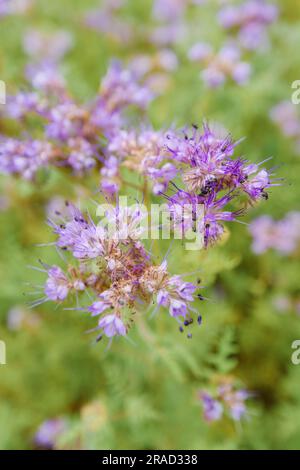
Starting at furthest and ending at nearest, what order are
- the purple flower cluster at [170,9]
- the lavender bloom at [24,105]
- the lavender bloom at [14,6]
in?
the purple flower cluster at [170,9] < the lavender bloom at [14,6] < the lavender bloom at [24,105]

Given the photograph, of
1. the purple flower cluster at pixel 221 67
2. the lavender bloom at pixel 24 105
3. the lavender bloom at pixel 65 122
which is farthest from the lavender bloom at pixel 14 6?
the lavender bloom at pixel 65 122

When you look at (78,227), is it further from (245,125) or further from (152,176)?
(245,125)

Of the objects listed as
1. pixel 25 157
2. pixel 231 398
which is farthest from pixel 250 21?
pixel 231 398

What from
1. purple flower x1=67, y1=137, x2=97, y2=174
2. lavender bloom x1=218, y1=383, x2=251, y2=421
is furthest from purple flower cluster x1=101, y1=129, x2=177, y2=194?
lavender bloom x1=218, y1=383, x2=251, y2=421

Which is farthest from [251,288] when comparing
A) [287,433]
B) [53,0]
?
[53,0]

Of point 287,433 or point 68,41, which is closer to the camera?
point 287,433

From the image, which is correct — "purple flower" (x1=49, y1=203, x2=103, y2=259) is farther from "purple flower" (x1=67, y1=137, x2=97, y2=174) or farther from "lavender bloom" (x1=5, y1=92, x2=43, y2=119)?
"lavender bloom" (x1=5, y1=92, x2=43, y2=119)

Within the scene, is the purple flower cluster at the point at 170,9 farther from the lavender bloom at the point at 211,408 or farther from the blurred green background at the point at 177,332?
the lavender bloom at the point at 211,408
